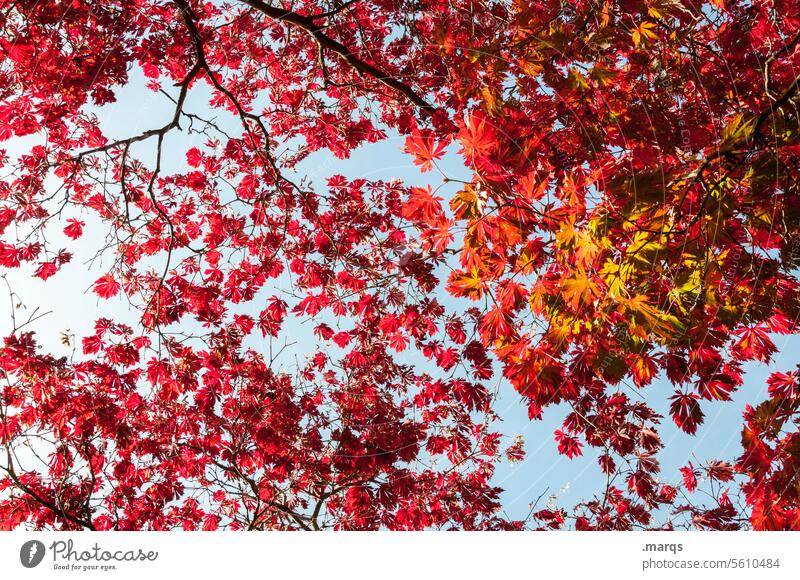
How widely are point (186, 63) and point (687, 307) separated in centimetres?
465

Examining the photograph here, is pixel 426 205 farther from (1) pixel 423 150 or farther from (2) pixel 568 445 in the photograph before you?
(2) pixel 568 445

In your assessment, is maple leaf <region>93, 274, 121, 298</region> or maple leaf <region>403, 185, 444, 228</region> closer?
maple leaf <region>403, 185, 444, 228</region>

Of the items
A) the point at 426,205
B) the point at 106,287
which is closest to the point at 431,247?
the point at 426,205

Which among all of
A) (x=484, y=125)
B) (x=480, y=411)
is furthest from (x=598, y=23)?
(x=480, y=411)

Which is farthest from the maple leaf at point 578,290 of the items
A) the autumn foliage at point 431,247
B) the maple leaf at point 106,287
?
the maple leaf at point 106,287

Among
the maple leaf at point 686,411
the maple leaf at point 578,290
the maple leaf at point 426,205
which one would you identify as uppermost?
the maple leaf at point 426,205

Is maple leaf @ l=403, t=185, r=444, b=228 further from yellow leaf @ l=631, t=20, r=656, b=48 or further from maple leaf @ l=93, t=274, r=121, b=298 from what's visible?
maple leaf @ l=93, t=274, r=121, b=298

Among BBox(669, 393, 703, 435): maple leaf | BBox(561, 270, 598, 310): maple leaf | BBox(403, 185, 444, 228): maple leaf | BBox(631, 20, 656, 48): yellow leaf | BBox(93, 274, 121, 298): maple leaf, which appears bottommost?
BBox(669, 393, 703, 435): maple leaf

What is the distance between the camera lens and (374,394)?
4734 mm

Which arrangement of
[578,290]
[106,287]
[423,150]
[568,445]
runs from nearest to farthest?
[578,290] → [423,150] → [568,445] → [106,287]

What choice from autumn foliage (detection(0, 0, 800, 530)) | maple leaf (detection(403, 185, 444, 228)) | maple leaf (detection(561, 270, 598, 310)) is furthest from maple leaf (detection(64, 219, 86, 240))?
maple leaf (detection(561, 270, 598, 310))

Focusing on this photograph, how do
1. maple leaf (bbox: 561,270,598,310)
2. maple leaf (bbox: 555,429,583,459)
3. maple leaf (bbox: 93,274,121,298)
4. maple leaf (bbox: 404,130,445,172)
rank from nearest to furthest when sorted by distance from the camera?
maple leaf (bbox: 561,270,598,310), maple leaf (bbox: 404,130,445,172), maple leaf (bbox: 555,429,583,459), maple leaf (bbox: 93,274,121,298)

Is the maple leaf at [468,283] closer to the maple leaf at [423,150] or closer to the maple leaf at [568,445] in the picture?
the maple leaf at [423,150]

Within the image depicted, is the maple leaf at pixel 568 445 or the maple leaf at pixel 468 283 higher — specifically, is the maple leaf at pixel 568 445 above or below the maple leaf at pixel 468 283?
below
